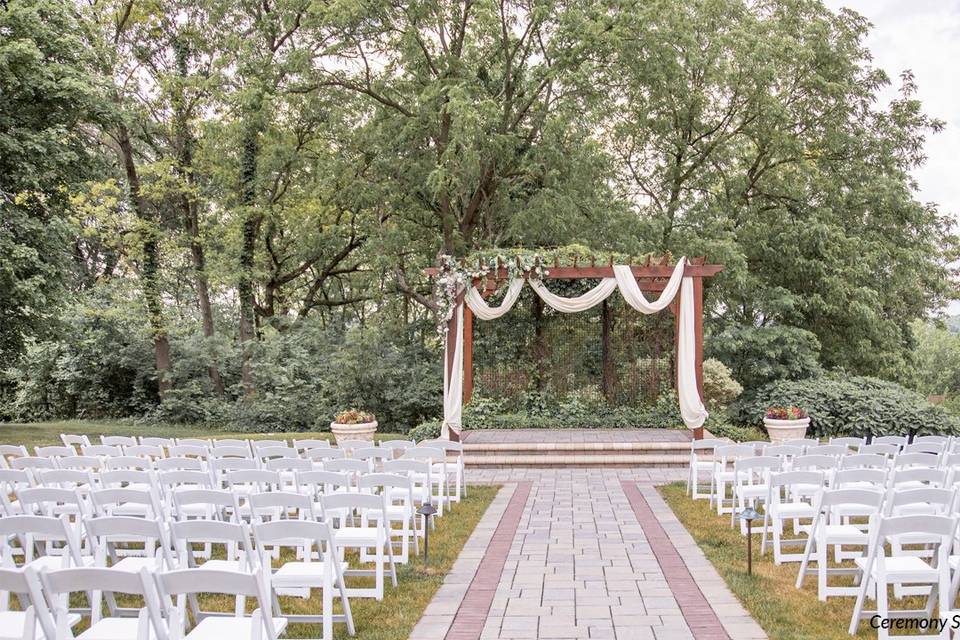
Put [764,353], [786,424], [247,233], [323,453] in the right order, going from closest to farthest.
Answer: [323,453], [786,424], [764,353], [247,233]

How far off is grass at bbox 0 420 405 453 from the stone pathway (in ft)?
25.5

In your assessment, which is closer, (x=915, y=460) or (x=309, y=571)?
(x=309, y=571)

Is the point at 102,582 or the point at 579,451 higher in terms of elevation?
the point at 102,582

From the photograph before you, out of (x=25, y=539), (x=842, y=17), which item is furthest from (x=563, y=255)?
(x=842, y=17)

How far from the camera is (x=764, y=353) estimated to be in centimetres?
1708

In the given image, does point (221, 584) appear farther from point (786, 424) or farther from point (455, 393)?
point (786, 424)

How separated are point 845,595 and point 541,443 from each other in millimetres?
7077

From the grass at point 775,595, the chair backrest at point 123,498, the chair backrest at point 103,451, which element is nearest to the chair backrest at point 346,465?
the chair backrest at point 123,498

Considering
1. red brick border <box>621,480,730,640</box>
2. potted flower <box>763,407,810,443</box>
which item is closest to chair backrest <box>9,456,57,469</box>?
red brick border <box>621,480,730,640</box>

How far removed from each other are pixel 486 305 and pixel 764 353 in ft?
24.8

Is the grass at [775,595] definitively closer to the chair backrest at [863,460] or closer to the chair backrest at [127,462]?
the chair backrest at [863,460]

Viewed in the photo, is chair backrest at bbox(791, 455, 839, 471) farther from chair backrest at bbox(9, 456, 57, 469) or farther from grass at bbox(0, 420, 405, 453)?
grass at bbox(0, 420, 405, 453)

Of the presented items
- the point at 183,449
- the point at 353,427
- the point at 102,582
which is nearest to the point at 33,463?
the point at 183,449

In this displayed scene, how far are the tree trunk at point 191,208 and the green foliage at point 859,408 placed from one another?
14092mm
